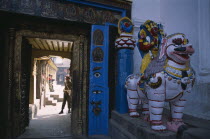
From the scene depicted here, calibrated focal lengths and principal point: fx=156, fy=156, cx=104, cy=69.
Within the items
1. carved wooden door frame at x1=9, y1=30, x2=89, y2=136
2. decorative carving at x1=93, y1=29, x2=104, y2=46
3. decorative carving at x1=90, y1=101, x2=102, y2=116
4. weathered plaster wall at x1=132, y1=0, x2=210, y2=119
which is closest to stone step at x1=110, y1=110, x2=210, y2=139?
decorative carving at x1=90, y1=101, x2=102, y2=116

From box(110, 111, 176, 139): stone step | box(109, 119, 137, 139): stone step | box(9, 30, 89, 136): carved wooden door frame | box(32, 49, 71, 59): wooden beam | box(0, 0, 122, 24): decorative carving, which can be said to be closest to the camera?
box(110, 111, 176, 139): stone step

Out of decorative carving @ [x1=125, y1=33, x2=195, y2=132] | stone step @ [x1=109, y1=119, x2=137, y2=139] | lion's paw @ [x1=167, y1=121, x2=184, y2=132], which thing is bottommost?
stone step @ [x1=109, y1=119, x2=137, y2=139]

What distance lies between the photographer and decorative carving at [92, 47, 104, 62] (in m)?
3.47

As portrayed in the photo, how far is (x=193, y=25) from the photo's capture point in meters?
3.62

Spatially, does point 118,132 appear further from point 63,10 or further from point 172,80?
point 63,10

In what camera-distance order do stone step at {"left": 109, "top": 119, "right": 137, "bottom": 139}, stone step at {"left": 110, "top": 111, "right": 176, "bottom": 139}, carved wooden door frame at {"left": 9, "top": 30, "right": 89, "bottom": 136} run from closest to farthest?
stone step at {"left": 110, "top": 111, "right": 176, "bottom": 139}
stone step at {"left": 109, "top": 119, "right": 137, "bottom": 139}
carved wooden door frame at {"left": 9, "top": 30, "right": 89, "bottom": 136}

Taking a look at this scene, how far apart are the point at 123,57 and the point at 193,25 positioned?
6.21 feet

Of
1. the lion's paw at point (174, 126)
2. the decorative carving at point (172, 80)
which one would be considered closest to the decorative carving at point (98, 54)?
the decorative carving at point (172, 80)

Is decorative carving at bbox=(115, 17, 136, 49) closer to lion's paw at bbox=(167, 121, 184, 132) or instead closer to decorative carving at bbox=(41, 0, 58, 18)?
decorative carving at bbox=(41, 0, 58, 18)

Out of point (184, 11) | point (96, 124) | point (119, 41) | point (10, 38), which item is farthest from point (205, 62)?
point (10, 38)

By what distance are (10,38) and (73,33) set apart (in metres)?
1.32

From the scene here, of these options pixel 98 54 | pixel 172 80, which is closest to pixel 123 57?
pixel 98 54

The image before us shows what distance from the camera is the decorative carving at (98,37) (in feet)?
11.5

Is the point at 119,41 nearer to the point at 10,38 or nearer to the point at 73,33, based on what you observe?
the point at 73,33
